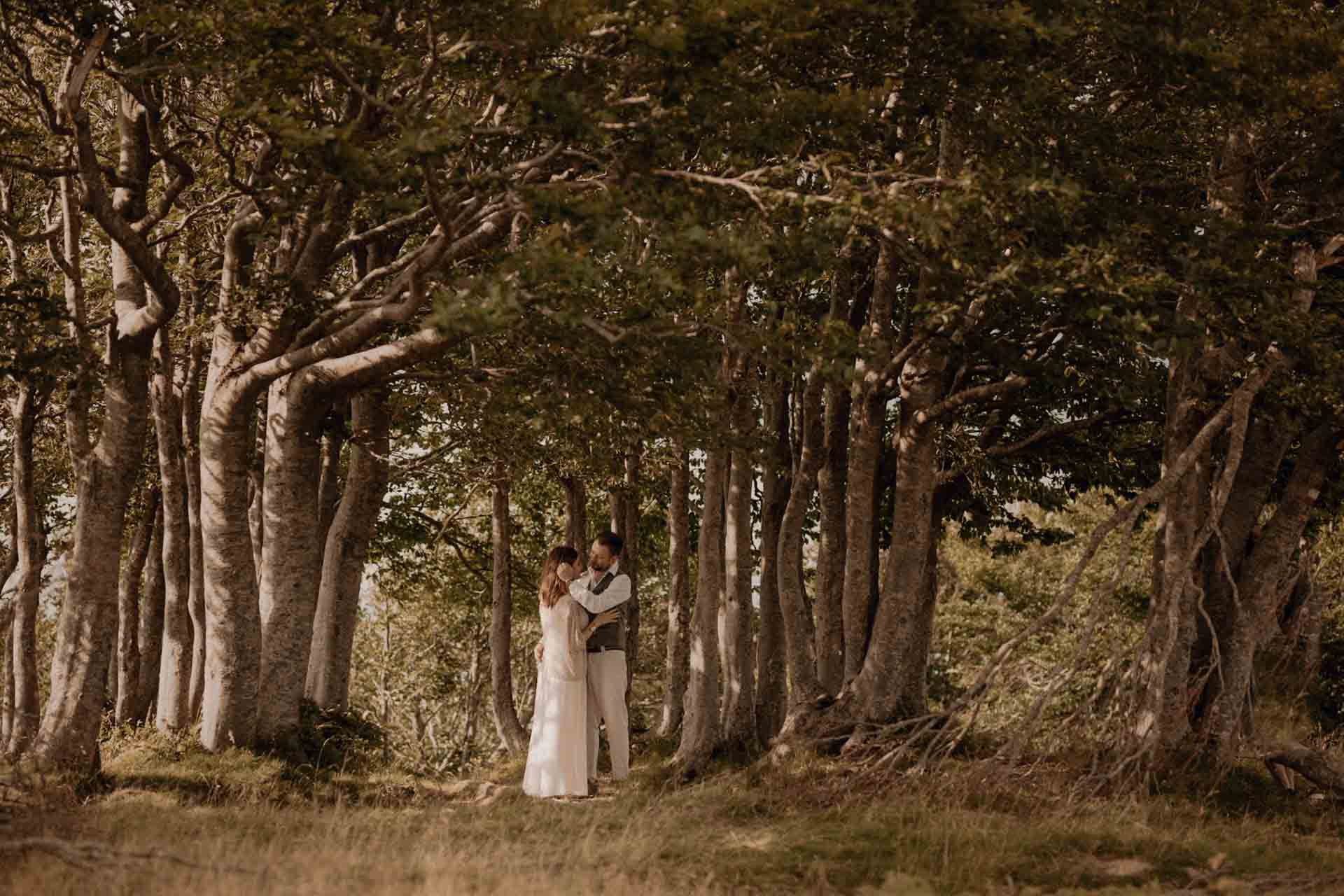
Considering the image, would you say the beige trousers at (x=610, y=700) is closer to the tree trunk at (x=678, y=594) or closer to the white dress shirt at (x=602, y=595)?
the white dress shirt at (x=602, y=595)

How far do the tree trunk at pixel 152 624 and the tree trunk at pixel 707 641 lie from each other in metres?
10.8

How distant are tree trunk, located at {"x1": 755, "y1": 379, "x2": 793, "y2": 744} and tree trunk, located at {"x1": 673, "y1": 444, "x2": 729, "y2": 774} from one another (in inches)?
88.4

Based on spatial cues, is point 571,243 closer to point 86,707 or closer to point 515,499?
point 86,707

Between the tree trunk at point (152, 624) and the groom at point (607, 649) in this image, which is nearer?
the groom at point (607, 649)

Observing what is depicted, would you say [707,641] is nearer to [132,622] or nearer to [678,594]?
[678,594]

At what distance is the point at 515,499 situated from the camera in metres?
31.2

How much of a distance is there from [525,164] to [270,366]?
4183mm

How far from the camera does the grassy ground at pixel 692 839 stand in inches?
341

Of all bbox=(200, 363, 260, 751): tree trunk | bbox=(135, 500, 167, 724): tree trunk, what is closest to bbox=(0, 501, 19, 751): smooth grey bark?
bbox=(135, 500, 167, 724): tree trunk

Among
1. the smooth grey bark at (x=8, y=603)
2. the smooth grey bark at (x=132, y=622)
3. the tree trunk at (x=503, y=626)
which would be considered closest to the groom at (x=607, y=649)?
the tree trunk at (x=503, y=626)

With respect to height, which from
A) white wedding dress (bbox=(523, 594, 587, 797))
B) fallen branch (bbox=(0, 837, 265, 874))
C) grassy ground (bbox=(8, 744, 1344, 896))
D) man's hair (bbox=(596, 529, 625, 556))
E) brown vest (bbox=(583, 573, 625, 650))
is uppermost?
man's hair (bbox=(596, 529, 625, 556))

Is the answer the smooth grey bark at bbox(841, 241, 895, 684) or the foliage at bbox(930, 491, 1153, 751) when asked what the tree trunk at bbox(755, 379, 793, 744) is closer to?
the smooth grey bark at bbox(841, 241, 895, 684)

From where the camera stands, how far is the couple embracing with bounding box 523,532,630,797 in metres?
13.8

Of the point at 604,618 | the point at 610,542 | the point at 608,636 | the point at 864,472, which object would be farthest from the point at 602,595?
the point at 864,472
